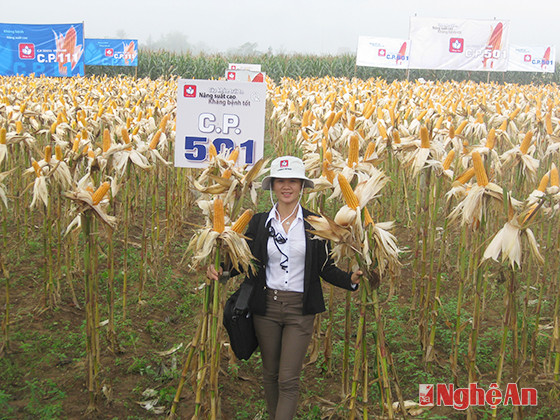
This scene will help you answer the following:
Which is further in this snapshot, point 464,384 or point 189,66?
point 189,66

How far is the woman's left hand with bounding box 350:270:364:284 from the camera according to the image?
113 inches

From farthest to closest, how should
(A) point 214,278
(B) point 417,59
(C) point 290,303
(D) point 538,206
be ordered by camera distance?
(B) point 417,59
(C) point 290,303
(A) point 214,278
(D) point 538,206

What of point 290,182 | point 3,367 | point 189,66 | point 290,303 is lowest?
point 3,367

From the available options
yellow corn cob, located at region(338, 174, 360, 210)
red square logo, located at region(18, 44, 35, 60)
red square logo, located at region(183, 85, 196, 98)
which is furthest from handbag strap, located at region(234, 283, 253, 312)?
red square logo, located at region(18, 44, 35, 60)

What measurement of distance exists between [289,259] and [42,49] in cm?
2521

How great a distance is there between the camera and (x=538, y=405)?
151 inches

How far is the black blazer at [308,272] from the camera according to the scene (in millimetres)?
3195

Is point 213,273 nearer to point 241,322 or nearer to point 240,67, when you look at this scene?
point 241,322

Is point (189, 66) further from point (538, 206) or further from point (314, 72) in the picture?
point (538, 206)

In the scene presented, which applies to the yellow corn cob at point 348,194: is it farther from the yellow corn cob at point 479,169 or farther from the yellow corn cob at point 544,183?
the yellow corn cob at point 544,183

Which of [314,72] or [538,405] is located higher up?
[314,72]

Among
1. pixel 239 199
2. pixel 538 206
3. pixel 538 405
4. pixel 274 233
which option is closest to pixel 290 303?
pixel 274 233

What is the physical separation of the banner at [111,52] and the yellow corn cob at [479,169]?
27715mm

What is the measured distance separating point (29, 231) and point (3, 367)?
132 inches
